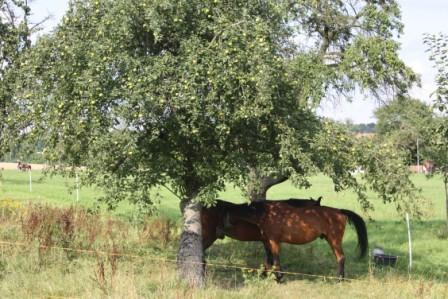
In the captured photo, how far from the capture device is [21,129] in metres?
9.27

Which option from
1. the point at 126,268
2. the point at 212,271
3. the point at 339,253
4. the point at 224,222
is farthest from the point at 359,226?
the point at 126,268

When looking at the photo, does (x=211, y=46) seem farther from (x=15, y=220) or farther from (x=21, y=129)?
(x=15, y=220)

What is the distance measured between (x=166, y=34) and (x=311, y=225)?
4846mm

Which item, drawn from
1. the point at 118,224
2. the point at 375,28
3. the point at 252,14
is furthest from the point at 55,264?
the point at 375,28

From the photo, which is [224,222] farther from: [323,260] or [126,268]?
[323,260]

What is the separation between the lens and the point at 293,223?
11.1 meters

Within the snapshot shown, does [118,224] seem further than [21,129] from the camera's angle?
Yes

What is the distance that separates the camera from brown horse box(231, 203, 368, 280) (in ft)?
36.4

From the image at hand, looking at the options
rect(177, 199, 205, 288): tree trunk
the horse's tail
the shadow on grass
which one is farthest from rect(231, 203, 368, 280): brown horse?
rect(177, 199, 205, 288): tree trunk

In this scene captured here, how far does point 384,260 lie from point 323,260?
52.1 inches

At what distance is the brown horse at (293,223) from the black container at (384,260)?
187cm

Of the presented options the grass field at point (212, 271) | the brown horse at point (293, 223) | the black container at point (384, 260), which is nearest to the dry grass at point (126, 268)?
the grass field at point (212, 271)

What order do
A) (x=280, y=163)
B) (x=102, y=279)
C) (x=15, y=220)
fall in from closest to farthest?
(x=102, y=279) → (x=280, y=163) → (x=15, y=220)

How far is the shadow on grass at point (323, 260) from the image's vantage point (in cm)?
1138
